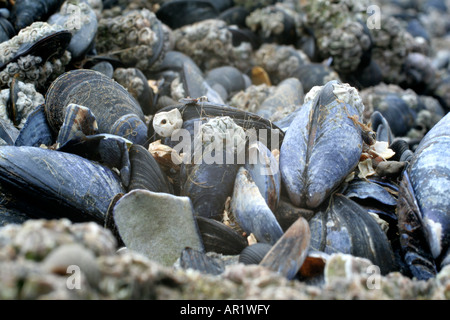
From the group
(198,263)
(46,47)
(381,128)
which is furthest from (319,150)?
(46,47)

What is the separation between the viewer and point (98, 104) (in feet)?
8.71

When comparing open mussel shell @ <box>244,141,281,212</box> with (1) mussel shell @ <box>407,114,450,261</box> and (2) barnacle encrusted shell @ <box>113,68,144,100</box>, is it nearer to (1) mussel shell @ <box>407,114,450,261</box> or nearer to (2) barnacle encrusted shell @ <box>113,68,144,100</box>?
(1) mussel shell @ <box>407,114,450,261</box>

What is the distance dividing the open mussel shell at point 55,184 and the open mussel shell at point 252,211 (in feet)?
2.10

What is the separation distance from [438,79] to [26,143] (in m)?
5.36

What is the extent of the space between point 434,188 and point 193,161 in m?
1.21

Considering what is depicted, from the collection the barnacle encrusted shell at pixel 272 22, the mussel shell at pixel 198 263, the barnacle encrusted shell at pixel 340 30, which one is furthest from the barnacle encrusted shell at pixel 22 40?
the barnacle encrusted shell at pixel 340 30

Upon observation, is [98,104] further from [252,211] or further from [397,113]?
[397,113]

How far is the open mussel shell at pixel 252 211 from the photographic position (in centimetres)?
198

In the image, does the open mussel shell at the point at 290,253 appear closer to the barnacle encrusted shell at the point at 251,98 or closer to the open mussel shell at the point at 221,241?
the open mussel shell at the point at 221,241

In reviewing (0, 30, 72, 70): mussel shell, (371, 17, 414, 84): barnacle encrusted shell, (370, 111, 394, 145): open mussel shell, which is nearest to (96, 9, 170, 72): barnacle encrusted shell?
(0, 30, 72, 70): mussel shell

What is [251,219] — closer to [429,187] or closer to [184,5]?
[429,187]

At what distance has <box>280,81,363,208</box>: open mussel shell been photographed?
7.22 feet

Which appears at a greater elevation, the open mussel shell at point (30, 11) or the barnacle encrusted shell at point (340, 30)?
the open mussel shell at point (30, 11)

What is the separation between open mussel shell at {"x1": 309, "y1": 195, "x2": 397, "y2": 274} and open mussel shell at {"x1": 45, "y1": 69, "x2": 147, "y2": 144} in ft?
4.04
